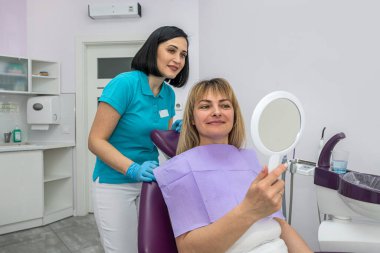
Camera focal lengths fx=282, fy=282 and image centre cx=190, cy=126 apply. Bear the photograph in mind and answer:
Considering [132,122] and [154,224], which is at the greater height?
[132,122]

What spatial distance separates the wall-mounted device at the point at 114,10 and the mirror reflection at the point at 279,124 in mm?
2594

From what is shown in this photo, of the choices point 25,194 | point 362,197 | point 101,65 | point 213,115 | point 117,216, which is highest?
point 101,65

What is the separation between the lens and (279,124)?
0.71 metres

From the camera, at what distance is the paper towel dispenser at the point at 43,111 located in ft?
10.2

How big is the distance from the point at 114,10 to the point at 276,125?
2.76m

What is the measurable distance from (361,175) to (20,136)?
3305 mm

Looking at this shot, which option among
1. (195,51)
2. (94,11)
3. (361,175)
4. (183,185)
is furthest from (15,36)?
(361,175)

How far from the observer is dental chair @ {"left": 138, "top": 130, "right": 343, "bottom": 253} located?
2.89ft

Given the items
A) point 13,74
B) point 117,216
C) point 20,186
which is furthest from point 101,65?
point 117,216

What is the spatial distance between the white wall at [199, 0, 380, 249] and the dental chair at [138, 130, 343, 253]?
1122mm

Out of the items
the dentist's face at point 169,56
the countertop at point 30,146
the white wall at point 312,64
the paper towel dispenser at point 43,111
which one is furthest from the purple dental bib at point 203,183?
the paper towel dispenser at point 43,111

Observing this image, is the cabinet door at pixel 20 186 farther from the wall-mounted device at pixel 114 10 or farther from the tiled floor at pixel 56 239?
the wall-mounted device at pixel 114 10

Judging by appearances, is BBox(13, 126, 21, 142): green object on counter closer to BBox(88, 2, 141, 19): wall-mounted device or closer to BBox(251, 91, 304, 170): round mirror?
BBox(88, 2, 141, 19): wall-mounted device

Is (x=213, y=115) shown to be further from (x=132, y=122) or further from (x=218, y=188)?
(x=132, y=122)
